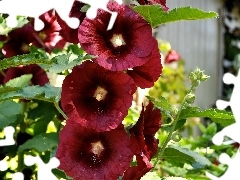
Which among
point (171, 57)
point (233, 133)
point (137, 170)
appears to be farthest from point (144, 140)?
point (171, 57)

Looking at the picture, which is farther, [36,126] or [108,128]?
[36,126]

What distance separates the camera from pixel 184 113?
0.77 meters

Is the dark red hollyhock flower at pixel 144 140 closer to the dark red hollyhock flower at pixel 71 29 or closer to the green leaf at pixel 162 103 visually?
the green leaf at pixel 162 103

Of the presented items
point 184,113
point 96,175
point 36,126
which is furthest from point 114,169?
point 36,126

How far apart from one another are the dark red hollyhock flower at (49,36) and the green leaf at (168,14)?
435 millimetres

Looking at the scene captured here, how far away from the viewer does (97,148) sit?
2.37 feet

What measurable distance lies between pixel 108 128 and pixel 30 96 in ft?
0.39

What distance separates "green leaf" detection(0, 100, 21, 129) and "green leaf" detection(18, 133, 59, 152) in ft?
0.24

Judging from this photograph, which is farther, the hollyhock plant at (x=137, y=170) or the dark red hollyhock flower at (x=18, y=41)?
the dark red hollyhock flower at (x=18, y=41)

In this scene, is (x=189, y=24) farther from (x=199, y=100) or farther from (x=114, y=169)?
(x=114, y=169)

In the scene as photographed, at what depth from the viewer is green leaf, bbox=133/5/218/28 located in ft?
2.21

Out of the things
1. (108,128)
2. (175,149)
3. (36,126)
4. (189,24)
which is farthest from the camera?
(189,24)

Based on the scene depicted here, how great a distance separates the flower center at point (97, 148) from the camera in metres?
0.72

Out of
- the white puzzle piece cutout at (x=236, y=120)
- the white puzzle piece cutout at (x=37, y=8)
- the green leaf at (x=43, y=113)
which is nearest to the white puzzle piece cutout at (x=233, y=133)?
the white puzzle piece cutout at (x=236, y=120)
